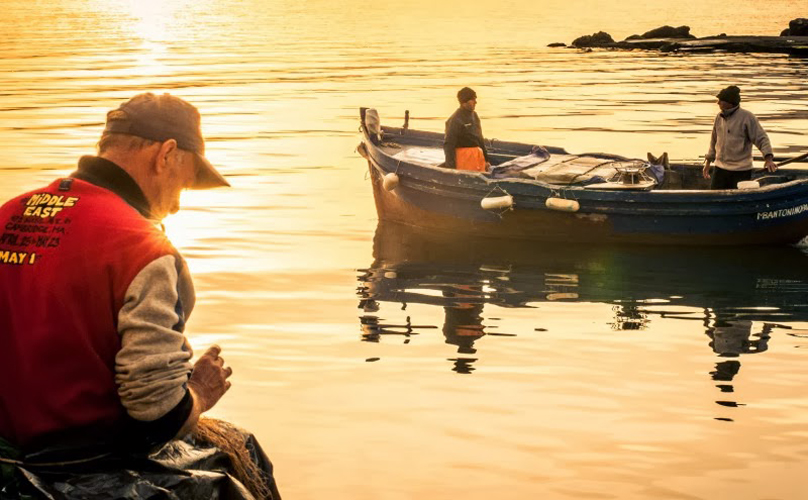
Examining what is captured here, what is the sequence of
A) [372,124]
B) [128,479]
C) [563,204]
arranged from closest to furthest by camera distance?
[128,479], [563,204], [372,124]

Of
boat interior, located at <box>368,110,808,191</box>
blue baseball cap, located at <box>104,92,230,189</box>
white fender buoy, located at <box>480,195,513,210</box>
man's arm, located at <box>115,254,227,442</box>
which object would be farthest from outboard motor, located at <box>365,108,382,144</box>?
man's arm, located at <box>115,254,227,442</box>

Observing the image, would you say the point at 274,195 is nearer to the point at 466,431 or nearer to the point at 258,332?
the point at 258,332

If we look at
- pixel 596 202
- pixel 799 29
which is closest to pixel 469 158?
pixel 596 202

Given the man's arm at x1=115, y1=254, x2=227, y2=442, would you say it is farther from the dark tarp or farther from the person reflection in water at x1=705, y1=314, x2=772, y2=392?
the person reflection in water at x1=705, y1=314, x2=772, y2=392

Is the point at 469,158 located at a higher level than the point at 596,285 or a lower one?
higher

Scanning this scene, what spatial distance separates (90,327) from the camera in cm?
345

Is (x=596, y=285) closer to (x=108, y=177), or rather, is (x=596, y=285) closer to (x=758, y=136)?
(x=758, y=136)

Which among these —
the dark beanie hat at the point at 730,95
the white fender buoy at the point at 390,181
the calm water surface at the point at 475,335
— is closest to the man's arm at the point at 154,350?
the calm water surface at the point at 475,335

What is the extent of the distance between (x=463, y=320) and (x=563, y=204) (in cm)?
388

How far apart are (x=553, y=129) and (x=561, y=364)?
2263 cm

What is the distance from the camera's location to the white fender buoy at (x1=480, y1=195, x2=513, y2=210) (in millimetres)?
16141

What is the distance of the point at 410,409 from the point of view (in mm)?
9195

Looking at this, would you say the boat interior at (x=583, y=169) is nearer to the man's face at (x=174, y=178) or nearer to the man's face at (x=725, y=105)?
the man's face at (x=725, y=105)

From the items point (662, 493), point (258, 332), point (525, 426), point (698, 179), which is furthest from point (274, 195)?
point (662, 493)
